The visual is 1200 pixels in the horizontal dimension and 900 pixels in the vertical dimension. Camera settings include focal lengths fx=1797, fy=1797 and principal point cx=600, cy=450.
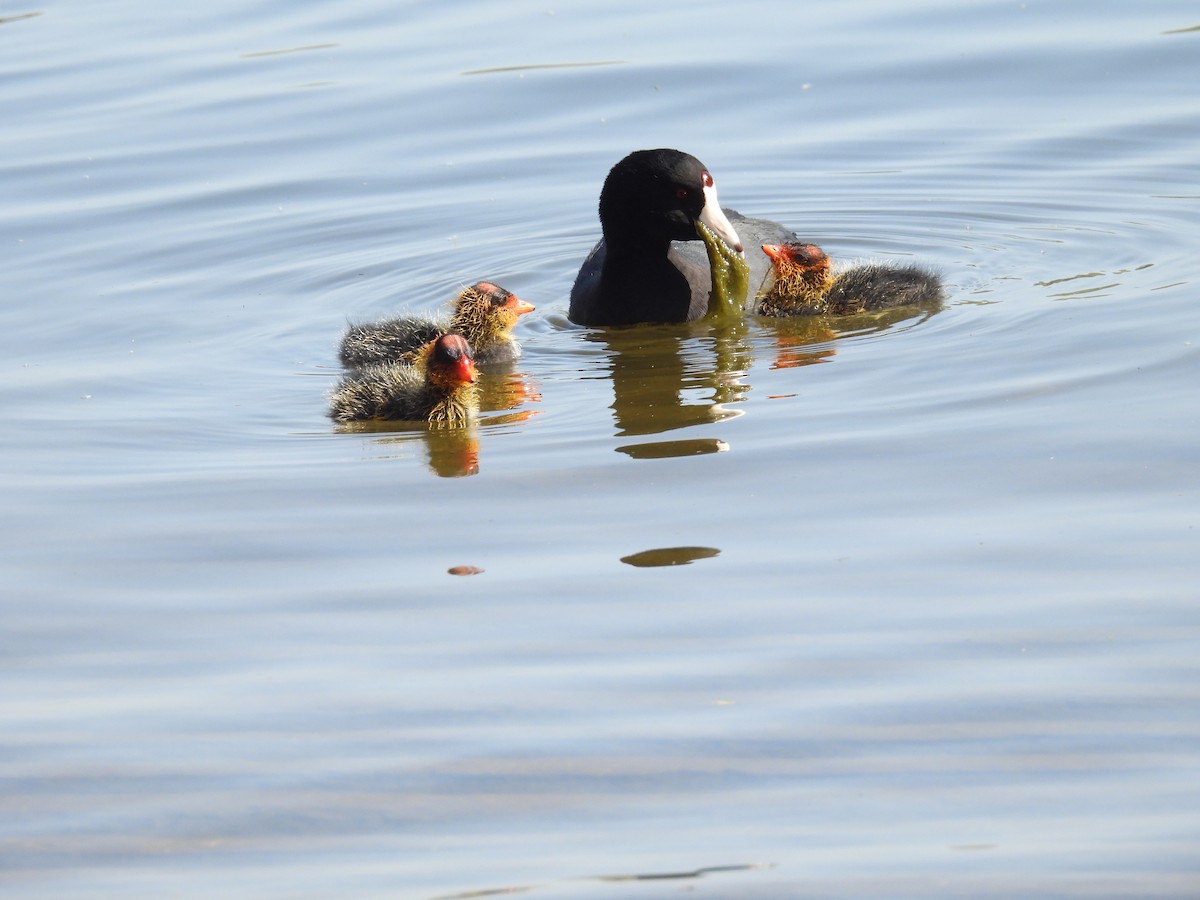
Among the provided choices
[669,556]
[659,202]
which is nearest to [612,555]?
[669,556]

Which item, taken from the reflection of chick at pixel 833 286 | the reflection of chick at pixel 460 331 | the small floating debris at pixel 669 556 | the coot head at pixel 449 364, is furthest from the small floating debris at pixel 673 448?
the reflection of chick at pixel 833 286

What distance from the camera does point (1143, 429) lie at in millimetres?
5676

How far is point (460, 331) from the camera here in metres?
7.42

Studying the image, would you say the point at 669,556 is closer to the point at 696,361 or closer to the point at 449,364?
the point at 449,364

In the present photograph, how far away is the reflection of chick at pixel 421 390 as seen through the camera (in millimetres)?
6492

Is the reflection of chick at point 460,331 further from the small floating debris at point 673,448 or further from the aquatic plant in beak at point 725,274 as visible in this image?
the small floating debris at point 673,448

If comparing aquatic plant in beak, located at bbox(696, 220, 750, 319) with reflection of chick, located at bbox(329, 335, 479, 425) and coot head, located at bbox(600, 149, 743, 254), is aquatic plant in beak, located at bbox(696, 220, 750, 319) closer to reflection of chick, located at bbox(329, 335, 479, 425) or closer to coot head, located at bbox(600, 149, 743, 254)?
coot head, located at bbox(600, 149, 743, 254)

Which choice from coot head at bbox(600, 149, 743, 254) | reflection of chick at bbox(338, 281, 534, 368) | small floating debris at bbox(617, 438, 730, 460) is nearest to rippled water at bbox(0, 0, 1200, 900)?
small floating debris at bbox(617, 438, 730, 460)

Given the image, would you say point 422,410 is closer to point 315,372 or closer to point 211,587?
point 315,372

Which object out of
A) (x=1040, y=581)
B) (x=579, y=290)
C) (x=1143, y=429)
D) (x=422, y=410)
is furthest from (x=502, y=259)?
(x=1040, y=581)

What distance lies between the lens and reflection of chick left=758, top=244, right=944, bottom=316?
7.83 m

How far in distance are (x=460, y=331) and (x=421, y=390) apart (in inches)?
33.4

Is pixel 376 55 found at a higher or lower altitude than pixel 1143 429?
higher

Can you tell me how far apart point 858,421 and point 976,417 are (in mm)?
390
